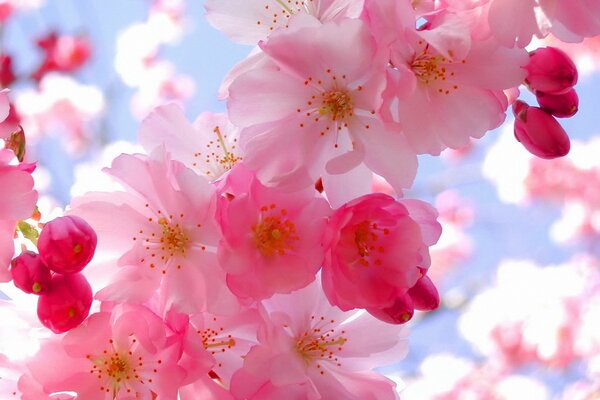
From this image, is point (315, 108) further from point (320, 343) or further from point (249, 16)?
point (320, 343)

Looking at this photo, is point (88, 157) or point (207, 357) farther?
point (88, 157)

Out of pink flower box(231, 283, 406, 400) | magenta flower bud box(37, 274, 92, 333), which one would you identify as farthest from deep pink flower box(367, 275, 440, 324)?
magenta flower bud box(37, 274, 92, 333)

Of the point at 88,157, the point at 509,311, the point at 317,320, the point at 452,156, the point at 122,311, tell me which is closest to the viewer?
the point at 122,311

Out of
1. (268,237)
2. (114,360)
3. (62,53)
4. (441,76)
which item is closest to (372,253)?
(268,237)

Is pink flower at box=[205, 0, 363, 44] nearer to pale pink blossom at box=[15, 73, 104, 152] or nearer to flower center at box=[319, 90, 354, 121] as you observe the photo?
flower center at box=[319, 90, 354, 121]

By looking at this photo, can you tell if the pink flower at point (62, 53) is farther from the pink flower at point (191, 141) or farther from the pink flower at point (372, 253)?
the pink flower at point (372, 253)

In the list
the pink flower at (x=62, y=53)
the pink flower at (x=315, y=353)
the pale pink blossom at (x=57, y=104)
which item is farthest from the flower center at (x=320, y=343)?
the pale pink blossom at (x=57, y=104)

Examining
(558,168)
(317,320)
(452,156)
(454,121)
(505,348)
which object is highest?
(454,121)

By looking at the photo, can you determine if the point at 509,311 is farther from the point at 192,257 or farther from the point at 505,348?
the point at 192,257

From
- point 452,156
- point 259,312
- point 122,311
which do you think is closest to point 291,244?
point 259,312
